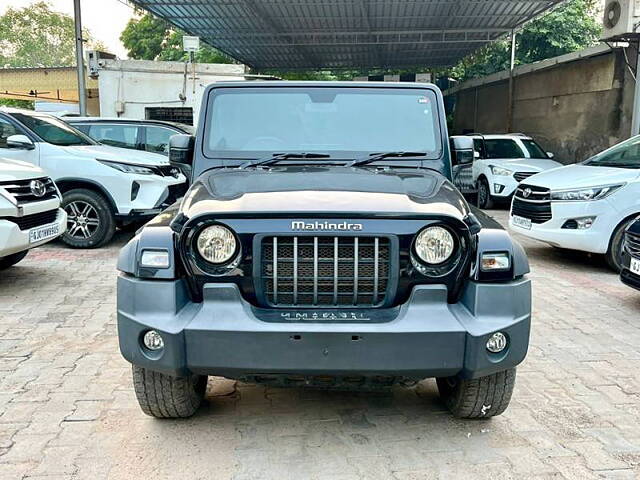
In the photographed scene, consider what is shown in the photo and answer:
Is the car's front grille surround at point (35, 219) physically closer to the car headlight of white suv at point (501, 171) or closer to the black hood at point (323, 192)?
the black hood at point (323, 192)

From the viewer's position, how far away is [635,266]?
17.5 feet

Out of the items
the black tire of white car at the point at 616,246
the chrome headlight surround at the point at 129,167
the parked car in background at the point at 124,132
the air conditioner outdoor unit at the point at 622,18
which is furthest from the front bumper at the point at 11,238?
the air conditioner outdoor unit at the point at 622,18

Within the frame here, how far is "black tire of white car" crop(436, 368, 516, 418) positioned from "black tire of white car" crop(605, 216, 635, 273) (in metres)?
4.42

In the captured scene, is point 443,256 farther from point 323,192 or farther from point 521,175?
point 521,175

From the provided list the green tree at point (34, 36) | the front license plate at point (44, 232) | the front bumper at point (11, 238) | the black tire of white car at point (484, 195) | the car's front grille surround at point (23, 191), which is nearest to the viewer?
the front bumper at point (11, 238)

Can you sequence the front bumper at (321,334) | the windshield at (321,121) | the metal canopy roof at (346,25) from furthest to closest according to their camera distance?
1. the metal canopy roof at (346,25)
2. the windshield at (321,121)
3. the front bumper at (321,334)

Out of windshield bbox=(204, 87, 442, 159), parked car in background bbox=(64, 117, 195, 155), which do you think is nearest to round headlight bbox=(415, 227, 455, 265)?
windshield bbox=(204, 87, 442, 159)

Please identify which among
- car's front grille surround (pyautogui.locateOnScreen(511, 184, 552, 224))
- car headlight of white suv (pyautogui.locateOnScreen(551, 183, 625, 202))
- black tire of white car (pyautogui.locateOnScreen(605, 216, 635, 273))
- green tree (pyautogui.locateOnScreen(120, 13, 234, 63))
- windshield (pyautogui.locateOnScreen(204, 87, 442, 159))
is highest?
green tree (pyautogui.locateOnScreen(120, 13, 234, 63))

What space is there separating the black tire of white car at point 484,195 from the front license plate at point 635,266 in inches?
269

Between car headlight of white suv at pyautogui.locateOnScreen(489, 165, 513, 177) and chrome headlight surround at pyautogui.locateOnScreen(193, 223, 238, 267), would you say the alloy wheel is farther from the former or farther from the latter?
car headlight of white suv at pyautogui.locateOnScreen(489, 165, 513, 177)

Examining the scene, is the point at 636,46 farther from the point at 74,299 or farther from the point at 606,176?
the point at 74,299

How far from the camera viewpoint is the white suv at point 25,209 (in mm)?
5590

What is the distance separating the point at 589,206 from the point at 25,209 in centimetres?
597

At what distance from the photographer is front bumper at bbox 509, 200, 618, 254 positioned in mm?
6711
